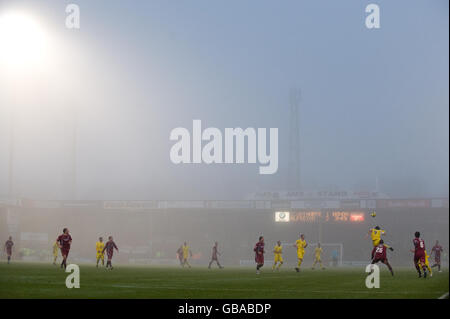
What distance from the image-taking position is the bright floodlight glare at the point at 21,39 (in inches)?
1956

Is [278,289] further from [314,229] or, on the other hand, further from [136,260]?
[314,229]

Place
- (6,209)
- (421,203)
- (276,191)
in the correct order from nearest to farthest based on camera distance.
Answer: (6,209), (421,203), (276,191)

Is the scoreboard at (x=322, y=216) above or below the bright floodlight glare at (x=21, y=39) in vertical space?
below

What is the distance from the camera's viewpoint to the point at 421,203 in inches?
3671

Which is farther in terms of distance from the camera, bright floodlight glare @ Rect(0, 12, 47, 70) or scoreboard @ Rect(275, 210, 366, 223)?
scoreboard @ Rect(275, 210, 366, 223)

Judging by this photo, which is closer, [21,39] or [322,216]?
[21,39]

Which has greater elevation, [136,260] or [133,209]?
[133,209]

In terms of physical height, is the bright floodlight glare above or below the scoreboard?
above

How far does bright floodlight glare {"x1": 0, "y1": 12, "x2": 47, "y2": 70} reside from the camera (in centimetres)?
4969

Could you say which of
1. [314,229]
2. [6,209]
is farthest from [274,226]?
[6,209]

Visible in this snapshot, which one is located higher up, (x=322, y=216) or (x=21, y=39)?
(x=21, y=39)

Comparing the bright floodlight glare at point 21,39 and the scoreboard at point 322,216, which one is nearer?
the bright floodlight glare at point 21,39

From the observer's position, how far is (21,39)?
54000 millimetres
